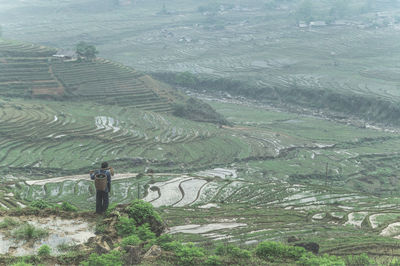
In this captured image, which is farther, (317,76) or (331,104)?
(317,76)

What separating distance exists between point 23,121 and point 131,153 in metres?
13.7

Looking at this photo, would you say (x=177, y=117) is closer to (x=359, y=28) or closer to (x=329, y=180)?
(x=329, y=180)

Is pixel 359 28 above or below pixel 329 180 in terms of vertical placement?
above

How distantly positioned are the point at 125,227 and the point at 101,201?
2028 millimetres

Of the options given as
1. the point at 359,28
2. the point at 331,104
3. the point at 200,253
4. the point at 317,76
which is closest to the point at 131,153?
the point at 200,253

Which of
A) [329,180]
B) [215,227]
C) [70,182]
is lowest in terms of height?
[329,180]

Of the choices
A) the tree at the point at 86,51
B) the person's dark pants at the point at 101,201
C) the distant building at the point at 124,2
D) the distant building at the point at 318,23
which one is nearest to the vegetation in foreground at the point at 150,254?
the person's dark pants at the point at 101,201

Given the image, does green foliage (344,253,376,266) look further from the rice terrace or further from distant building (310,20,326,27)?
distant building (310,20,326,27)

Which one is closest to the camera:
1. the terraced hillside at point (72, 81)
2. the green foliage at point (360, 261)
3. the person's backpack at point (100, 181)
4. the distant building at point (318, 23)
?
the green foliage at point (360, 261)

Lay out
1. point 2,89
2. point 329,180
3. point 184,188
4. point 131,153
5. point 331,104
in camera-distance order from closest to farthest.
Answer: point 184,188
point 329,180
point 131,153
point 2,89
point 331,104

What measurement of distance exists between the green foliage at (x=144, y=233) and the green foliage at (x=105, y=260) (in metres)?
2.60

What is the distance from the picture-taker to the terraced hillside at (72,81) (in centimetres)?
7050

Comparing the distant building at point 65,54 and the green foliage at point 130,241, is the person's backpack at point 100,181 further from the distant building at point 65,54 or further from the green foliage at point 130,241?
the distant building at point 65,54

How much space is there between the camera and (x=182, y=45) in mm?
134250
